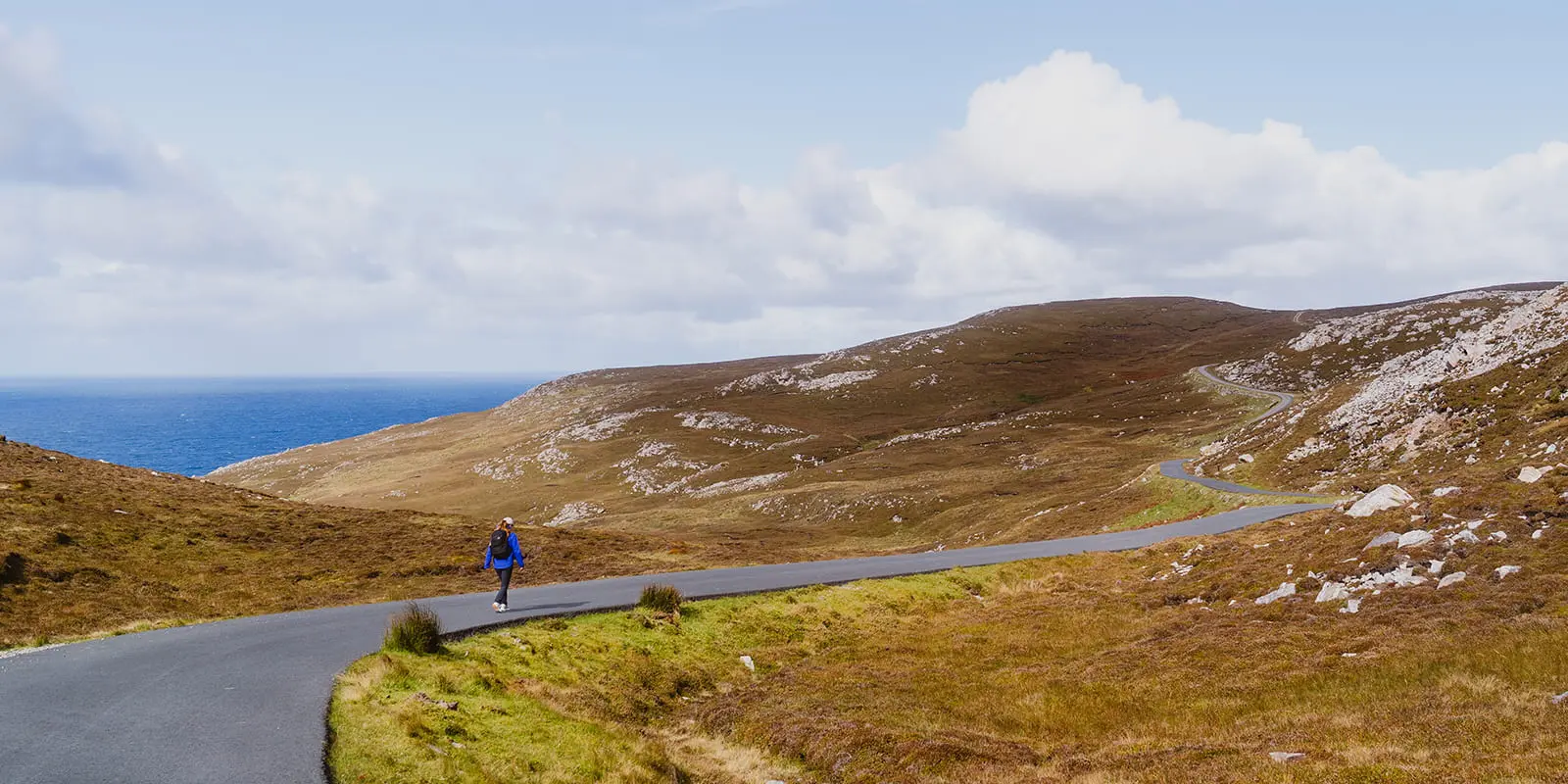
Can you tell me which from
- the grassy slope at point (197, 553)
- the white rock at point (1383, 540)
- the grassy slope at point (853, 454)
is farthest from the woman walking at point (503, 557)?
the white rock at point (1383, 540)

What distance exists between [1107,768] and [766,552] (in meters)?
35.3

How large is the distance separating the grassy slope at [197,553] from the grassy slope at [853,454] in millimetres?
15887

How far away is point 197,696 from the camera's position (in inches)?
571

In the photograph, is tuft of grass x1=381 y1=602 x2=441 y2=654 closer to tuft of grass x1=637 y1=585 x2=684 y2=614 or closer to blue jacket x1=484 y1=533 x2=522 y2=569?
blue jacket x1=484 y1=533 x2=522 y2=569

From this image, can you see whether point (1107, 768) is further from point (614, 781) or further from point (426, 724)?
point (426, 724)

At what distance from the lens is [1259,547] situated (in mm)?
30172

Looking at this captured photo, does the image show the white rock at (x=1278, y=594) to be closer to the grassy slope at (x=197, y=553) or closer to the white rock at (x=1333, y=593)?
the white rock at (x=1333, y=593)

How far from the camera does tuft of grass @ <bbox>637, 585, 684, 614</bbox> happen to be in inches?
978

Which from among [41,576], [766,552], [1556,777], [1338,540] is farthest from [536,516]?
[1556,777]

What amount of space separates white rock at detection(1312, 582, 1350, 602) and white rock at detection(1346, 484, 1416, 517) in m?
8.14

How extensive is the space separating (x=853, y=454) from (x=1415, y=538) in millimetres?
98626

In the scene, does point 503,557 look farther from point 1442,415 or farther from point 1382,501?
point 1442,415

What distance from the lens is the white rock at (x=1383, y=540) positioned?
78.8ft

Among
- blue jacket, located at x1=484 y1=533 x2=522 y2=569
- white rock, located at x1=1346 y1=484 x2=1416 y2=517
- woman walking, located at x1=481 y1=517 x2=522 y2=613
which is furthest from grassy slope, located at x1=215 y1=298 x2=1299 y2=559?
woman walking, located at x1=481 y1=517 x2=522 y2=613
